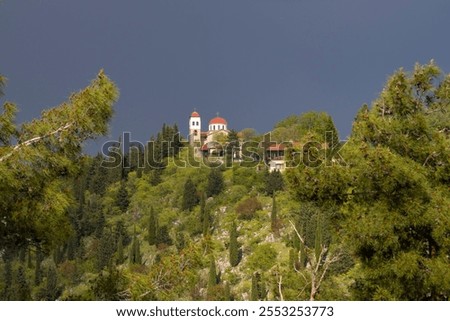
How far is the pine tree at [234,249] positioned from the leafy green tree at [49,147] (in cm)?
3572

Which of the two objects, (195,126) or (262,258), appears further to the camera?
(195,126)

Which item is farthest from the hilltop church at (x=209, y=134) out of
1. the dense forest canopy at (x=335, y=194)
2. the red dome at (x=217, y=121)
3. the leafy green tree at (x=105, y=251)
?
the dense forest canopy at (x=335, y=194)

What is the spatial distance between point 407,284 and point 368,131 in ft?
4.90

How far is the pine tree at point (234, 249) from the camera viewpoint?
39250 millimetres

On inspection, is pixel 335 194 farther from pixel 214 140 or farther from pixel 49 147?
pixel 214 140

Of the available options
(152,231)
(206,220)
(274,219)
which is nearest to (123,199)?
(152,231)

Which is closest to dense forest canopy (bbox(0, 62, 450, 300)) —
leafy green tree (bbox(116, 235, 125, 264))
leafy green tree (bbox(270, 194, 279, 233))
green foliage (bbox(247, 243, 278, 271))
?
green foliage (bbox(247, 243, 278, 271))

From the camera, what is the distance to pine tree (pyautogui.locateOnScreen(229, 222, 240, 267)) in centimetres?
3925

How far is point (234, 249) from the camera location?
39.6 m

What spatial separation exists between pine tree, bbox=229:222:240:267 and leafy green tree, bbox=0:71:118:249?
35724 mm

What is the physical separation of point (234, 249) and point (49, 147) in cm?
3631

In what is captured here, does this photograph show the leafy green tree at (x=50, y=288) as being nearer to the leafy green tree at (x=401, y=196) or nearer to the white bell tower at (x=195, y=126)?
the white bell tower at (x=195, y=126)

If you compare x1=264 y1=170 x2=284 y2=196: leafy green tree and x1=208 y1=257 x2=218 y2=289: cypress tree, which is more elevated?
x1=264 y1=170 x2=284 y2=196: leafy green tree

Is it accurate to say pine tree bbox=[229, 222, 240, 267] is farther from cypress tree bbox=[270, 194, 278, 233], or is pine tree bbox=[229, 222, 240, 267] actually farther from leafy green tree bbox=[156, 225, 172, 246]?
leafy green tree bbox=[156, 225, 172, 246]
